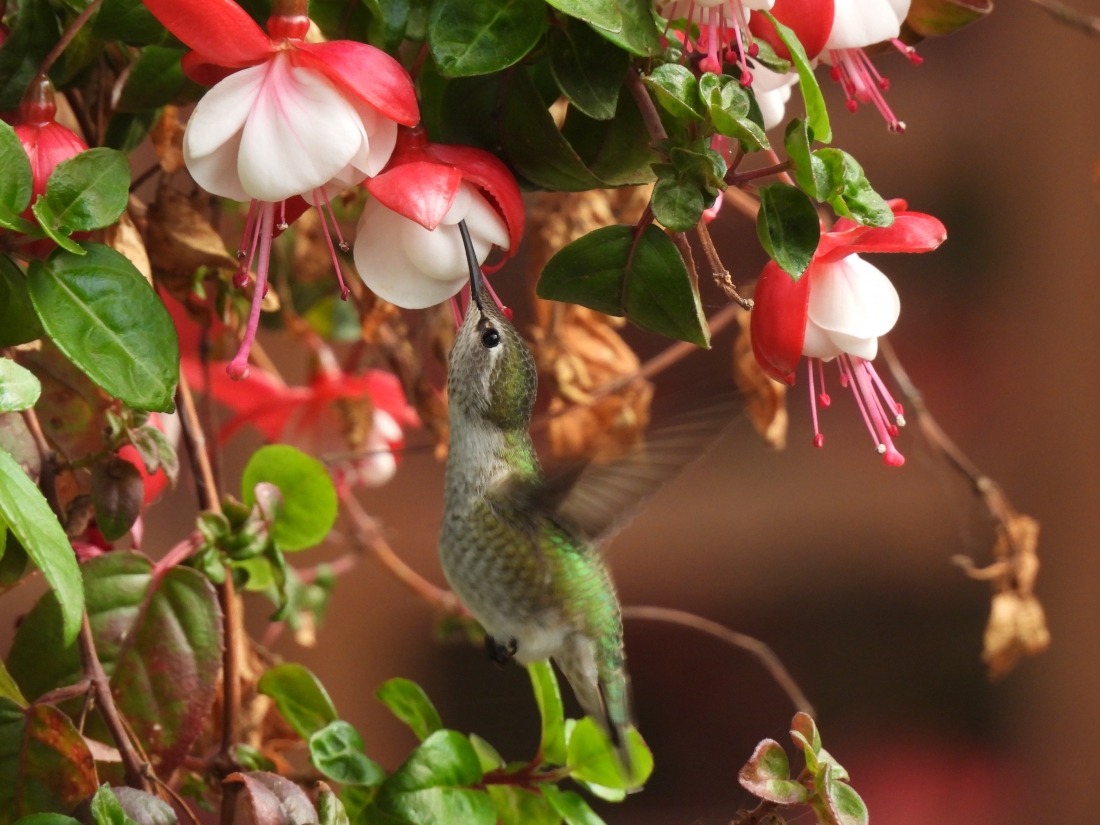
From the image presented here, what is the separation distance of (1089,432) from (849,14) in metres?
1.66

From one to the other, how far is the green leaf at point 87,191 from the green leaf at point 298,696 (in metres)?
0.26

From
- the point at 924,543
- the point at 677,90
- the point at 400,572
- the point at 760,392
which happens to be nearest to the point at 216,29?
the point at 677,90

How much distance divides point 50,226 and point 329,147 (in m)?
0.10

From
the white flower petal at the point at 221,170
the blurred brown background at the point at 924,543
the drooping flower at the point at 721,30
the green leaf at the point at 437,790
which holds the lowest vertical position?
the blurred brown background at the point at 924,543

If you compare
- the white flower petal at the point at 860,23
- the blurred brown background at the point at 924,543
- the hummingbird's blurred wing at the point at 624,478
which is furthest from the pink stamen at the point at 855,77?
the blurred brown background at the point at 924,543

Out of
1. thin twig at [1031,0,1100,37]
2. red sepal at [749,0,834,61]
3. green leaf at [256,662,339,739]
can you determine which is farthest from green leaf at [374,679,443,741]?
thin twig at [1031,0,1100,37]

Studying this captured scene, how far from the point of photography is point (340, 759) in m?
0.49

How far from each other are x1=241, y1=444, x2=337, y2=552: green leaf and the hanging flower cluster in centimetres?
21

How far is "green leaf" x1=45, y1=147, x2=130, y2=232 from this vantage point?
0.36m

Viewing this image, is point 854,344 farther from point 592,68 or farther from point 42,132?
point 42,132

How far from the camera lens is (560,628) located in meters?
0.50

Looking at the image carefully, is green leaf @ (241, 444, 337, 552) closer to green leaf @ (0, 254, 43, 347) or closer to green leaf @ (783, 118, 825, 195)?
green leaf @ (0, 254, 43, 347)

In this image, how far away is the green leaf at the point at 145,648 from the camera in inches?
19.0

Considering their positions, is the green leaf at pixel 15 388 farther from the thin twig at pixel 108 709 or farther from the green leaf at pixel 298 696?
the green leaf at pixel 298 696
